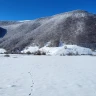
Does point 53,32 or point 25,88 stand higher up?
point 53,32

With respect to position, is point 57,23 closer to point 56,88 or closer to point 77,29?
point 77,29

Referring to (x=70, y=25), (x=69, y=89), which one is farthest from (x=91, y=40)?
(x=69, y=89)

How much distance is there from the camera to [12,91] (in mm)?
8188

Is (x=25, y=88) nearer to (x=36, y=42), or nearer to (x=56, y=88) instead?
(x=56, y=88)

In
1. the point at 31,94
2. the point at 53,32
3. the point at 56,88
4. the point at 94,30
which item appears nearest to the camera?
the point at 31,94

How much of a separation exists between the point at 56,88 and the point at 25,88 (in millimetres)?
1543

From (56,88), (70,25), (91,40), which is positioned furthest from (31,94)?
(70,25)

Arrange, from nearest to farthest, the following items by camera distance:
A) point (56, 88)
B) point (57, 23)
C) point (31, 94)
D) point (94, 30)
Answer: point (31, 94), point (56, 88), point (94, 30), point (57, 23)

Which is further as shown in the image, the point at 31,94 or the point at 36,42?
the point at 36,42

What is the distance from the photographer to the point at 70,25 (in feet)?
329

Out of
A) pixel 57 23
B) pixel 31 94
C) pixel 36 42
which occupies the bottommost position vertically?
pixel 31 94

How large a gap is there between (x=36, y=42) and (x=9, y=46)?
764 inches

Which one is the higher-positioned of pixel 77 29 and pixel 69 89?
pixel 77 29

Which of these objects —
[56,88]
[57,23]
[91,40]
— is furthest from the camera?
[57,23]
